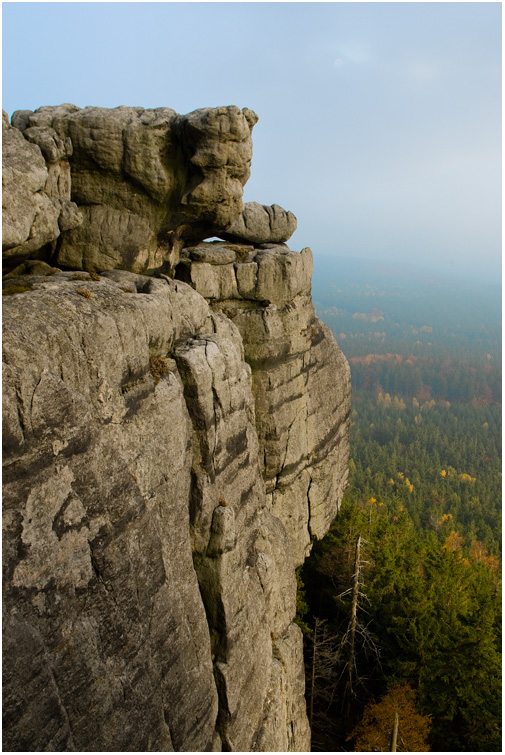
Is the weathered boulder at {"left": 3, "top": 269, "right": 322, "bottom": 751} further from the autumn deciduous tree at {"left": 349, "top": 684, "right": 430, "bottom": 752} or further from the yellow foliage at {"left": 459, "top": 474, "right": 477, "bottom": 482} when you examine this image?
the yellow foliage at {"left": 459, "top": 474, "right": 477, "bottom": 482}

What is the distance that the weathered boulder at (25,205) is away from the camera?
9.81 meters

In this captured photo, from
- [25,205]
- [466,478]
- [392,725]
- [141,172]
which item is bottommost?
[466,478]

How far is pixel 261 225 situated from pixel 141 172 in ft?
25.5

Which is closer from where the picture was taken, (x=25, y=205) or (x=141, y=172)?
(x=25, y=205)

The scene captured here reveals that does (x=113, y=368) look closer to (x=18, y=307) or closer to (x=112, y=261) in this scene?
(x=18, y=307)

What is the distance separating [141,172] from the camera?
15492mm

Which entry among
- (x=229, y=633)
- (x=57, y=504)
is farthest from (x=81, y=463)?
(x=229, y=633)

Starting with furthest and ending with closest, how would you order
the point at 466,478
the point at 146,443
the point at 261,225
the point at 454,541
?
the point at 466,478 → the point at 454,541 → the point at 261,225 → the point at 146,443

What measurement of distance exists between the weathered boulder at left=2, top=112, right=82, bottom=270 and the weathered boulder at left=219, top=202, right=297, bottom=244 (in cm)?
1021

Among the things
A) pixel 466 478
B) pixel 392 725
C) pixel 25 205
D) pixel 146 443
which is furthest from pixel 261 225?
pixel 466 478

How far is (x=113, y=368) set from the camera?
32.1ft

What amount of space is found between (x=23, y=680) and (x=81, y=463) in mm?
3039

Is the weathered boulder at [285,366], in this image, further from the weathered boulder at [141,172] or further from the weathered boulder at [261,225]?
the weathered boulder at [141,172]

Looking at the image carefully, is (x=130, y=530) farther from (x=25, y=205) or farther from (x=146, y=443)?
(x=25, y=205)
